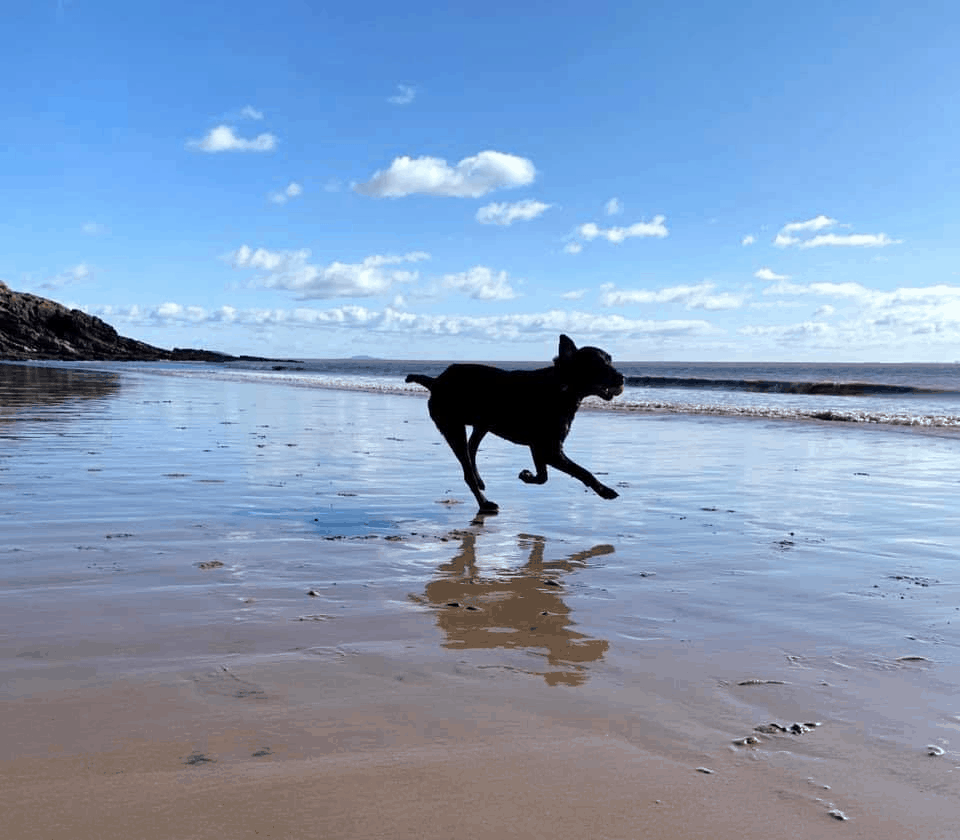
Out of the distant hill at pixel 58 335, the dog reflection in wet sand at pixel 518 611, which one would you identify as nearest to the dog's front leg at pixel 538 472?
the dog reflection in wet sand at pixel 518 611

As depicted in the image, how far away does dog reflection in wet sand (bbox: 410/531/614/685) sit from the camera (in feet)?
12.7

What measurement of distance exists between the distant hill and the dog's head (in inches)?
3720

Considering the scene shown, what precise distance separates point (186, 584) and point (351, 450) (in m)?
7.97

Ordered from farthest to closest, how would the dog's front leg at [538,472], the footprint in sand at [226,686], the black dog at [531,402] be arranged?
Result: the dog's front leg at [538,472], the black dog at [531,402], the footprint in sand at [226,686]

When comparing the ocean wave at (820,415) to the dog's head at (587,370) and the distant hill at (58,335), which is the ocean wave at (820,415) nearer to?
the dog's head at (587,370)

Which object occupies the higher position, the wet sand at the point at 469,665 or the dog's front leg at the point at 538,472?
the dog's front leg at the point at 538,472

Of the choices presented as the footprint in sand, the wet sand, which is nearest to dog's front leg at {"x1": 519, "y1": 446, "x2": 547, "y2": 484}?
the wet sand

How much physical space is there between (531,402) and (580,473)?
0.81 m

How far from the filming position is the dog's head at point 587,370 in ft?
25.2

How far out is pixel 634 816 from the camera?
95.0 inches

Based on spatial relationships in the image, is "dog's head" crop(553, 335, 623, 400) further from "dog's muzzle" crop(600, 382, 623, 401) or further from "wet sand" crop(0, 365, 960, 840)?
"wet sand" crop(0, 365, 960, 840)

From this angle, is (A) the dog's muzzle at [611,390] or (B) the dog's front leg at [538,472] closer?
(A) the dog's muzzle at [611,390]

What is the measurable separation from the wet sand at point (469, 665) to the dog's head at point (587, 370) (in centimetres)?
118

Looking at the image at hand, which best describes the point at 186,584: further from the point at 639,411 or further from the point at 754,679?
the point at 639,411
